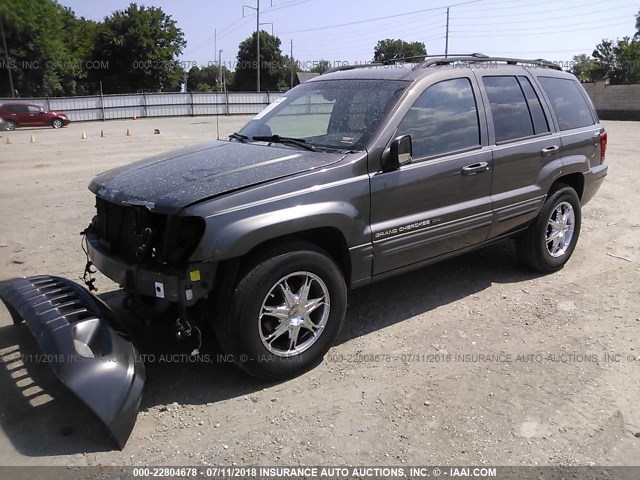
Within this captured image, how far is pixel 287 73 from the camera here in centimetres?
7594

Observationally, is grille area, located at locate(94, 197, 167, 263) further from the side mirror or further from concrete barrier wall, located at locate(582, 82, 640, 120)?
concrete barrier wall, located at locate(582, 82, 640, 120)

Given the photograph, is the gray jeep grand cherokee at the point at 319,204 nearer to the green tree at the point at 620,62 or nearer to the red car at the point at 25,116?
the red car at the point at 25,116

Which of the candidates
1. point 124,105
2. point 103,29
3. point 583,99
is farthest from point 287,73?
point 583,99

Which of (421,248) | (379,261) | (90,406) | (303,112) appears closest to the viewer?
(90,406)

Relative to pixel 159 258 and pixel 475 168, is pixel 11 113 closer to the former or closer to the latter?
pixel 159 258

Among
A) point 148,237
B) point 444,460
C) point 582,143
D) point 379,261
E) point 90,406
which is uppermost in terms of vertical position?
point 582,143

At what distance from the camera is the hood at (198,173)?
10.6ft

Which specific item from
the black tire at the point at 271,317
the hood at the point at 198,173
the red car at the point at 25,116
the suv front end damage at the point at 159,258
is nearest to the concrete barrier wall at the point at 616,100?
the red car at the point at 25,116

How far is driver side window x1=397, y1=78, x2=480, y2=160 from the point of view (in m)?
4.11

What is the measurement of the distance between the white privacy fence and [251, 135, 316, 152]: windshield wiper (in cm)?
3122

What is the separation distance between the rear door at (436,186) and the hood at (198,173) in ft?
1.82

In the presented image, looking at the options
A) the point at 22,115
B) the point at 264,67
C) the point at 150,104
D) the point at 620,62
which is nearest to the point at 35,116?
the point at 22,115

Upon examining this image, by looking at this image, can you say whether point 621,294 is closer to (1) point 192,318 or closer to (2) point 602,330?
(2) point 602,330

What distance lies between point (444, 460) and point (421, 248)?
176 centimetres
